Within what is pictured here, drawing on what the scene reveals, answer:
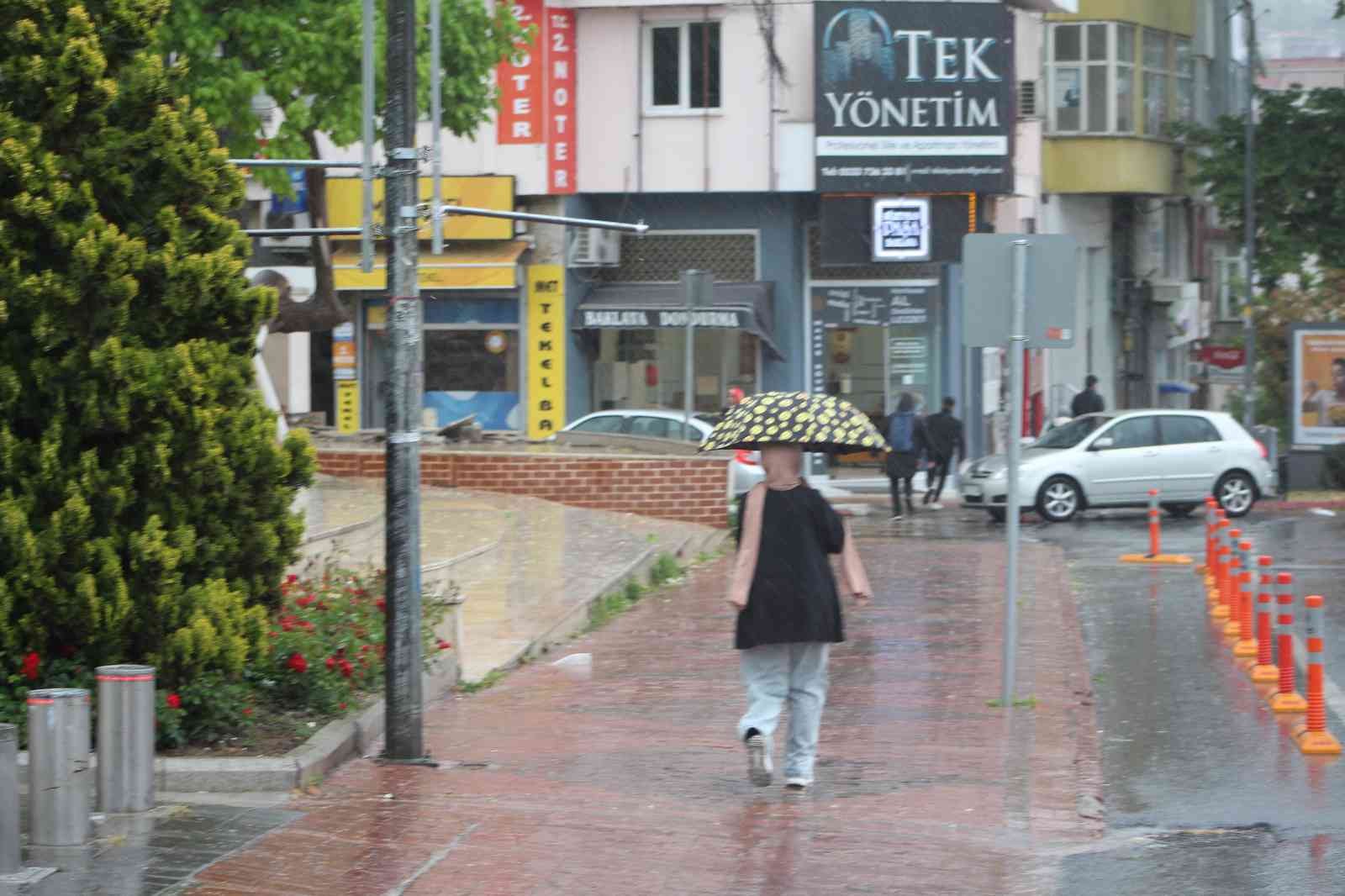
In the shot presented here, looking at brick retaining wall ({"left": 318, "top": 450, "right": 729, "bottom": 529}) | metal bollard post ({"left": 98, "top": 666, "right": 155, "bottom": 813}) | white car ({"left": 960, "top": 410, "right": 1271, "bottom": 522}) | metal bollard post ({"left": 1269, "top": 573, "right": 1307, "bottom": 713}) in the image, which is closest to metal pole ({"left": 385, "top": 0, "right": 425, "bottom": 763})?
metal bollard post ({"left": 98, "top": 666, "right": 155, "bottom": 813})

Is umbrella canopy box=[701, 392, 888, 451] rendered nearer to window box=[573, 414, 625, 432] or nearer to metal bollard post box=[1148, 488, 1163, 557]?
metal bollard post box=[1148, 488, 1163, 557]

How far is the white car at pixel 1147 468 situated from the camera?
26.2 m

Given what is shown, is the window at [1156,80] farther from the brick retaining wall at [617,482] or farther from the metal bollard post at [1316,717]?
the metal bollard post at [1316,717]

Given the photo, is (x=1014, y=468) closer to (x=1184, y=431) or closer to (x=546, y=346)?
(x=1184, y=431)

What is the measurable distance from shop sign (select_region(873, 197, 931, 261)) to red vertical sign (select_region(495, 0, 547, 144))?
5.63 m

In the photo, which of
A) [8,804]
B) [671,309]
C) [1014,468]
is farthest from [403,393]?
[671,309]

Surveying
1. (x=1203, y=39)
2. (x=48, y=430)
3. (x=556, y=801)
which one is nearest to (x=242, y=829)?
(x=556, y=801)

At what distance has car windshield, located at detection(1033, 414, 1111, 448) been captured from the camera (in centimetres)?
2680

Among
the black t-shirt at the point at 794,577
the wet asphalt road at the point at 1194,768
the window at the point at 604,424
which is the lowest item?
the wet asphalt road at the point at 1194,768

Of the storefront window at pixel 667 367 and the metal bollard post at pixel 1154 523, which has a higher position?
the storefront window at pixel 667 367

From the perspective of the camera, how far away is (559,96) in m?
32.1

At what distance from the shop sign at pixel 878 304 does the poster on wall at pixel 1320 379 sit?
582 centimetres

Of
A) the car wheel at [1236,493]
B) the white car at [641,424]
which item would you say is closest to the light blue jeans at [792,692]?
the white car at [641,424]

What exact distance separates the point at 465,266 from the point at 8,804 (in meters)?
25.9
